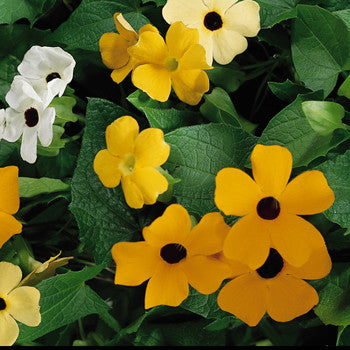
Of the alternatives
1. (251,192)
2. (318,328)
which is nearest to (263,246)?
(251,192)

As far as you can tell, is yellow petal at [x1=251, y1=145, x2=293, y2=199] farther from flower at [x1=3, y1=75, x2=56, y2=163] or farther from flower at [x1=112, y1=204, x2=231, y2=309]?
flower at [x1=3, y1=75, x2=56, y2=163]

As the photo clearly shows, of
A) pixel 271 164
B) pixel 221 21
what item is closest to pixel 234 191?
pixel 271 164

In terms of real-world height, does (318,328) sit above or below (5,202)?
below

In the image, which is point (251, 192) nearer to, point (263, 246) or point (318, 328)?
point (263, 246)

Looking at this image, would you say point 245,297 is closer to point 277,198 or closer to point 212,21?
point 277,198

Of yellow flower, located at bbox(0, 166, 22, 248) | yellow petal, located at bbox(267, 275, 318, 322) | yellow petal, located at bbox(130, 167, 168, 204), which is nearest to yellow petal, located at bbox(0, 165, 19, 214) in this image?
yellow flower, located at bbox(0, 166, 22, 248)

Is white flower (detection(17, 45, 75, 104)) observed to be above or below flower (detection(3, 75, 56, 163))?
above

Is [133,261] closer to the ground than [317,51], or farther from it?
closer to the ground
